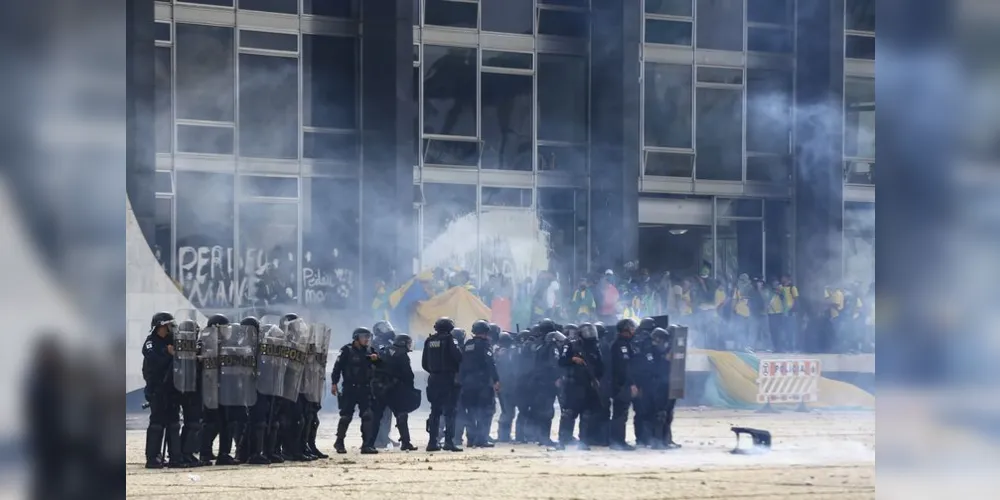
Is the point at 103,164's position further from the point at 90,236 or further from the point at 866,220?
the point at 866,220

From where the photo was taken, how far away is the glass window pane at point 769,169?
24.4 metres

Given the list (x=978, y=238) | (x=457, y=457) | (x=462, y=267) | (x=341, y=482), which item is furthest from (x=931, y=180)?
(x=462, y=267)

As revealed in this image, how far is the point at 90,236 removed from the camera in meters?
5.48

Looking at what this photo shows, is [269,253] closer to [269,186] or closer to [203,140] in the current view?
[269,186]

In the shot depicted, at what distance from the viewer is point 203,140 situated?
22156 millimetres

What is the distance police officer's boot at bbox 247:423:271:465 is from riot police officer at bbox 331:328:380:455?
1088 mm

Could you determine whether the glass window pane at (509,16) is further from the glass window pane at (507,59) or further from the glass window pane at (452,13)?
the glass window pane at (507,59)

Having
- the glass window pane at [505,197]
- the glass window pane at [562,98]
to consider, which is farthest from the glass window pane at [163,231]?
the glass window pane at [562,98]

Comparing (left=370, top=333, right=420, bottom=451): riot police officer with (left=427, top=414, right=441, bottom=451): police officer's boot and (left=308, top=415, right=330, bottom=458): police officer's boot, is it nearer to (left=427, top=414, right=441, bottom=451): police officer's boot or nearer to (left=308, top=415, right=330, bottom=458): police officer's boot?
(left=427, top=414, right=441, bottom=451): police officer's boot

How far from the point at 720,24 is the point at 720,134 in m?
1.93

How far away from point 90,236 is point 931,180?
354 centimetres

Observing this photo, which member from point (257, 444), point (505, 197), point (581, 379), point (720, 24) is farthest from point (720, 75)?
point (257, 444)

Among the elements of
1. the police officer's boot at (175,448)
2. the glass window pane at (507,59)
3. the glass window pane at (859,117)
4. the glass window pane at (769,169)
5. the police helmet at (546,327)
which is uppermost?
the glass window pane at (507,59)

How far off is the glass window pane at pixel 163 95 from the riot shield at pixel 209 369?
943cm
